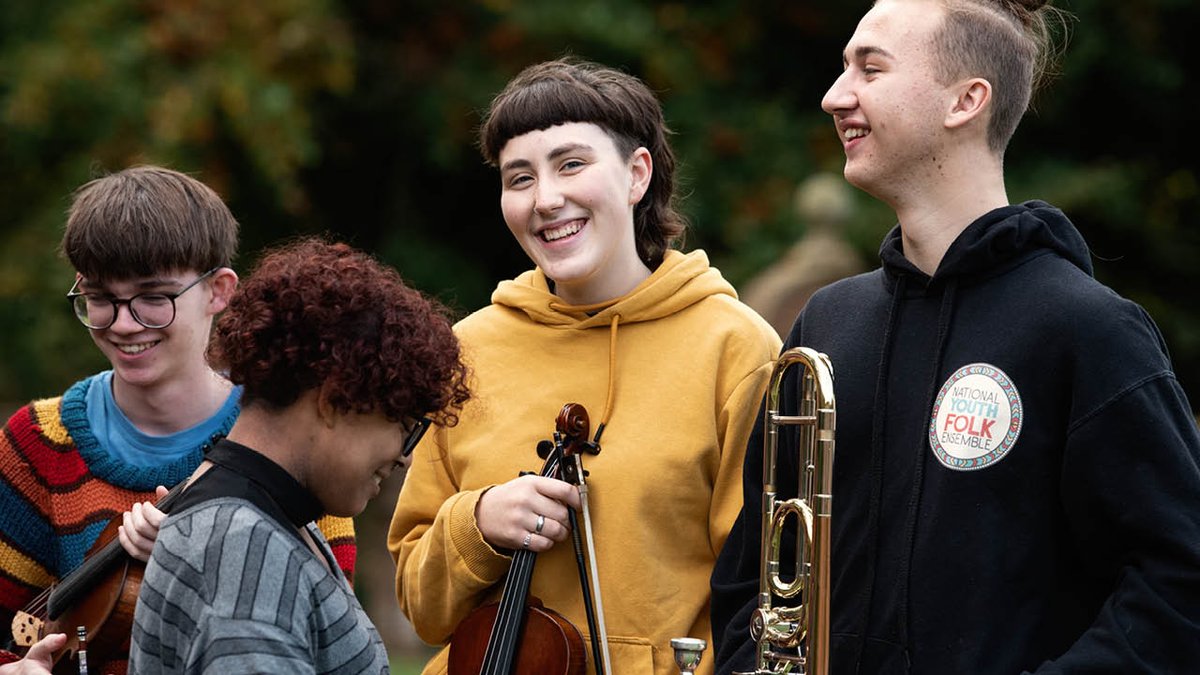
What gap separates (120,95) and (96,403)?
7.34 m

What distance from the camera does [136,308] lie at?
11.5 feet

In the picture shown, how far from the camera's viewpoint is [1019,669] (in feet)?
9.29

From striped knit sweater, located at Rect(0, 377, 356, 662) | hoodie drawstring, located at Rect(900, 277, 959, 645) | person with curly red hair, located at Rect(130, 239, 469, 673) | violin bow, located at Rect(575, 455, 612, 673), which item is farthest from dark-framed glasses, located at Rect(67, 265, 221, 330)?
hoodie drawstring, located at Rect(900, 277, 959, 645)

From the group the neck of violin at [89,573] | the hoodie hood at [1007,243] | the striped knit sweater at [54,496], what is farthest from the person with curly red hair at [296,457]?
the hoodie hood at [1007,243]

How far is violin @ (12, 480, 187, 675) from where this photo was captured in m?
3.05

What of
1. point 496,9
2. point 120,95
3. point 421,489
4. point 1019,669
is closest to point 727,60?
point 496,9

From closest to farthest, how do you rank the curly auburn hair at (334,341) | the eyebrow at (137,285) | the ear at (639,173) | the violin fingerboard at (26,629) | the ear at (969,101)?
1. the curly auburn hair at (334,341)
2. the ear at (969,101)
3. the violin fingerboard at (26,629)
4. the eyebrow at (137,285)
5. the ear at (639,173)

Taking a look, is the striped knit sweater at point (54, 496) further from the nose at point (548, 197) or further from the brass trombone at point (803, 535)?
the brass trombone at point (803, 535)

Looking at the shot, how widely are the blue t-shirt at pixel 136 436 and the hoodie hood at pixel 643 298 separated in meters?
→ 0.72

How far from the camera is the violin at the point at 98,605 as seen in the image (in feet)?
10.0

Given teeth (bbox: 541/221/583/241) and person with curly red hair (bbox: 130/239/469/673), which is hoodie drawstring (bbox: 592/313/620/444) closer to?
teeth (bbox: 541/221/583/241)

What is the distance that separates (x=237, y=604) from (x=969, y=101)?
5.62 ft

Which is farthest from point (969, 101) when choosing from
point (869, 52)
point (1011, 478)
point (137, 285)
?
point (137, 285)

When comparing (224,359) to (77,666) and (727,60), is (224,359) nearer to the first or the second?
(77,666)
